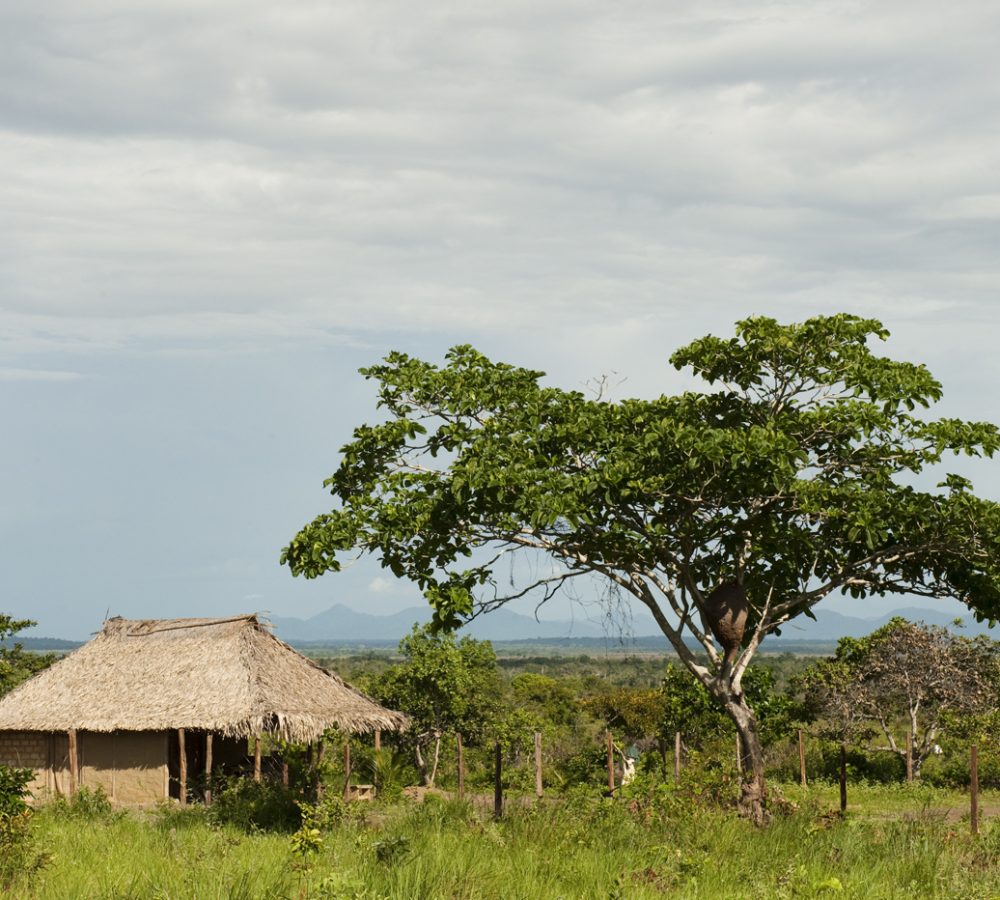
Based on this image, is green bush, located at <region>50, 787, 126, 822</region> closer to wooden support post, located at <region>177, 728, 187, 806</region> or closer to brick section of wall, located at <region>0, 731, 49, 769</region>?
wooden support post, located at <region>177, 728, 187, 806</region>

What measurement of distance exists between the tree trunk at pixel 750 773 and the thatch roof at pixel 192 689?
11.5m

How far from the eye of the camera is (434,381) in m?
16.0

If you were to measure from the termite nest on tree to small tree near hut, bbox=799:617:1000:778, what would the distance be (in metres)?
15.2

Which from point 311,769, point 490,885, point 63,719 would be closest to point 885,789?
point 311,769

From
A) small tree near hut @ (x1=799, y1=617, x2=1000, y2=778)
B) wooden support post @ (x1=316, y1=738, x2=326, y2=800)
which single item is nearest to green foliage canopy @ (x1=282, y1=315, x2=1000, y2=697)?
wooden support post @ (x1=316, y1=738, x2=326, y2=800)

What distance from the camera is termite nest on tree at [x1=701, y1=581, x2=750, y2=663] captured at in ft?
53.4

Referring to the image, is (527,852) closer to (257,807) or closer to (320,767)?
(257,807)

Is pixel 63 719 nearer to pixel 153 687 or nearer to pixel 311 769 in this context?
pixel 153 687

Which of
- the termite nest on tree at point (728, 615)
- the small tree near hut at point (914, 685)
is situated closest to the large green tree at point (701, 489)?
the termite nest on tree at point (728, 615)

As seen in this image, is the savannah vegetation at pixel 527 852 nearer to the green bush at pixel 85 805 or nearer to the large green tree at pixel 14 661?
the green bush at pixel 85 805

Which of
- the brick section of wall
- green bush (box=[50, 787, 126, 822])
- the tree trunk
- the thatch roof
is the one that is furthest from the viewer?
the brick section of wall

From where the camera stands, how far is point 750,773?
15.0 m

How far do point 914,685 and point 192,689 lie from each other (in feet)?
55.3

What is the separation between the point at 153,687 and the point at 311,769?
503cm
